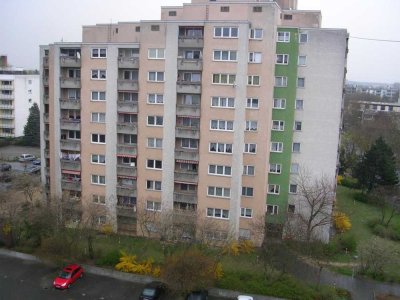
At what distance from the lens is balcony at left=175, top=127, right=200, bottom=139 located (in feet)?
129

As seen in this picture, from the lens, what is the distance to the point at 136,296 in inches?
1244

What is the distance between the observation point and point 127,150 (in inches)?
1628

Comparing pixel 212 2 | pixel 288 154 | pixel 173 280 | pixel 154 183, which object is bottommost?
pixel 173 280

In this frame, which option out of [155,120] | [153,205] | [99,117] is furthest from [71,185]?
[155,120]

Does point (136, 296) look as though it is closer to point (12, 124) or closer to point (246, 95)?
point (246, 95)

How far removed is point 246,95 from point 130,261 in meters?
17.8

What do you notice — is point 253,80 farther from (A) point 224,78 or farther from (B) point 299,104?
(B) point 299,104

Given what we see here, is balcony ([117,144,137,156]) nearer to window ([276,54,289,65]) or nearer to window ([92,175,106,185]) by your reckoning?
window ([92,175,106,185])

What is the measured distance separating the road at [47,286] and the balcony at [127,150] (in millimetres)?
12124

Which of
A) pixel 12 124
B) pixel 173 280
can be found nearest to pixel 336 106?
pixel 173 280

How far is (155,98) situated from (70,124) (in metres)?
9.85

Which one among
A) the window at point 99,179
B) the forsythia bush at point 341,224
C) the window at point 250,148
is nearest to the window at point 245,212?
the window at point 250,148

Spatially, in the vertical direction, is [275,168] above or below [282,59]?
below

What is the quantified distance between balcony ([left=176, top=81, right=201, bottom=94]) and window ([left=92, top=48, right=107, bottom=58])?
8.03 metres
